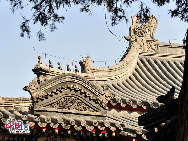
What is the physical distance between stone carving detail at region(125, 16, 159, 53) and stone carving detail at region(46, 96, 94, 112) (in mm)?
5864

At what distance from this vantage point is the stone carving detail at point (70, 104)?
1005 centimetres

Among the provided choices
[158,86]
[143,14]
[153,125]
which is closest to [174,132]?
[153,125]

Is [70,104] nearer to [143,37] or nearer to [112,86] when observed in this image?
[112,86]

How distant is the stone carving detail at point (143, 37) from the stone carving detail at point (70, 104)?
586cm

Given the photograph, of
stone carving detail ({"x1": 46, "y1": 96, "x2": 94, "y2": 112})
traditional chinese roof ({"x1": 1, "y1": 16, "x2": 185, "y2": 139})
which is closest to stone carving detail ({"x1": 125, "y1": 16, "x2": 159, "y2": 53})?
traditional chinese roof ({"x1": 1, "y1": 16, "x2": 185, "y2": 139})

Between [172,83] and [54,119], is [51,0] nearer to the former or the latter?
[54,119]

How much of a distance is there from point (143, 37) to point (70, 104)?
6.46 meters

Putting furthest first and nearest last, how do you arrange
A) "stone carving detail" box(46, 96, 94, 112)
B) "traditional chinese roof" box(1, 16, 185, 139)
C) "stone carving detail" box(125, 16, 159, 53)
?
"stone carving detail" box(125, 16, 159, 53), "stone carving detail" box(46, 96, 94, 112), "traditional chinese roof" box(1, 16, 185, 139)

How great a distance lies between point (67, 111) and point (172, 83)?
19.6ft

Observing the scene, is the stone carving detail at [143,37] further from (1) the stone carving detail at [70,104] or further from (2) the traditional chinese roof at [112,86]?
(1) the stone carving detail at [70,104]

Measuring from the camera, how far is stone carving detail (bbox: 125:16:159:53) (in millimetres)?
15633

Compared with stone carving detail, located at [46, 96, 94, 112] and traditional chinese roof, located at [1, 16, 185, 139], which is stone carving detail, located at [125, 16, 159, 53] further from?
stone carving detail, located at [46, 96, 94, 112]

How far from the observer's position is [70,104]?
10.1m

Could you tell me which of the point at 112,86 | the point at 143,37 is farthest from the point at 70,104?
the point at 143,37
